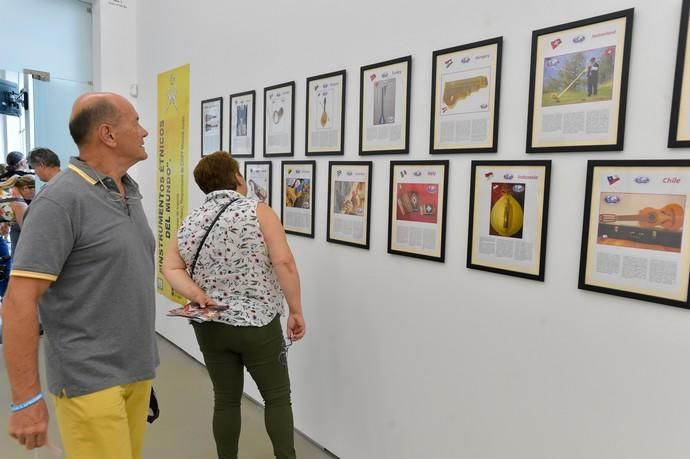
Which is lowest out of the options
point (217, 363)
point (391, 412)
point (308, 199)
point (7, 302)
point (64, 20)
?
Result: point (391, 412)

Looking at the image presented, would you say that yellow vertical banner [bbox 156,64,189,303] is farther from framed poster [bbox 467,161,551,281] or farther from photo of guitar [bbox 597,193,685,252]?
photo of guitar [bbox 597,193,685,252]

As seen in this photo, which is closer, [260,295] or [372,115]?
[260,295]

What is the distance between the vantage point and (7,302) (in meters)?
1.21

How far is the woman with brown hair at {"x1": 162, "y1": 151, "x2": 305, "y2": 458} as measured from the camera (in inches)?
76.7

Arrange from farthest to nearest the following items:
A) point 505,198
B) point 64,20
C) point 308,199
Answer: point 64,20, point 308,199, point 505,198

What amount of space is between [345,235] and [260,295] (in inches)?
23.2

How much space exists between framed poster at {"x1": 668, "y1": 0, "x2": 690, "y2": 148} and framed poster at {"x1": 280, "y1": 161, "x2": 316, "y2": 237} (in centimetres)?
163

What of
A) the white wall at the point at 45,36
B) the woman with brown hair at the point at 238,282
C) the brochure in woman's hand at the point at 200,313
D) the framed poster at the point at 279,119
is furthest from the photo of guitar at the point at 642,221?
the white wall at the point at 45,36

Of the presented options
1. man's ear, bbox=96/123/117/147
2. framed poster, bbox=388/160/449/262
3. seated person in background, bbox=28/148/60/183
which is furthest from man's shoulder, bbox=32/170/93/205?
seated person in background, bbox=28/148/60/183

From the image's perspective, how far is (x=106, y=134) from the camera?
4.56 ft

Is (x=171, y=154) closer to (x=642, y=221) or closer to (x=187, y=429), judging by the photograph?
(x=187, y=429)

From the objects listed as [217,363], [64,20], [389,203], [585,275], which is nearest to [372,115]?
[389,203]

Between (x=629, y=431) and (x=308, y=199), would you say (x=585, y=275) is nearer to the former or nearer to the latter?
(x=629, y=431)

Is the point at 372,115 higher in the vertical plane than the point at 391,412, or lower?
higher
